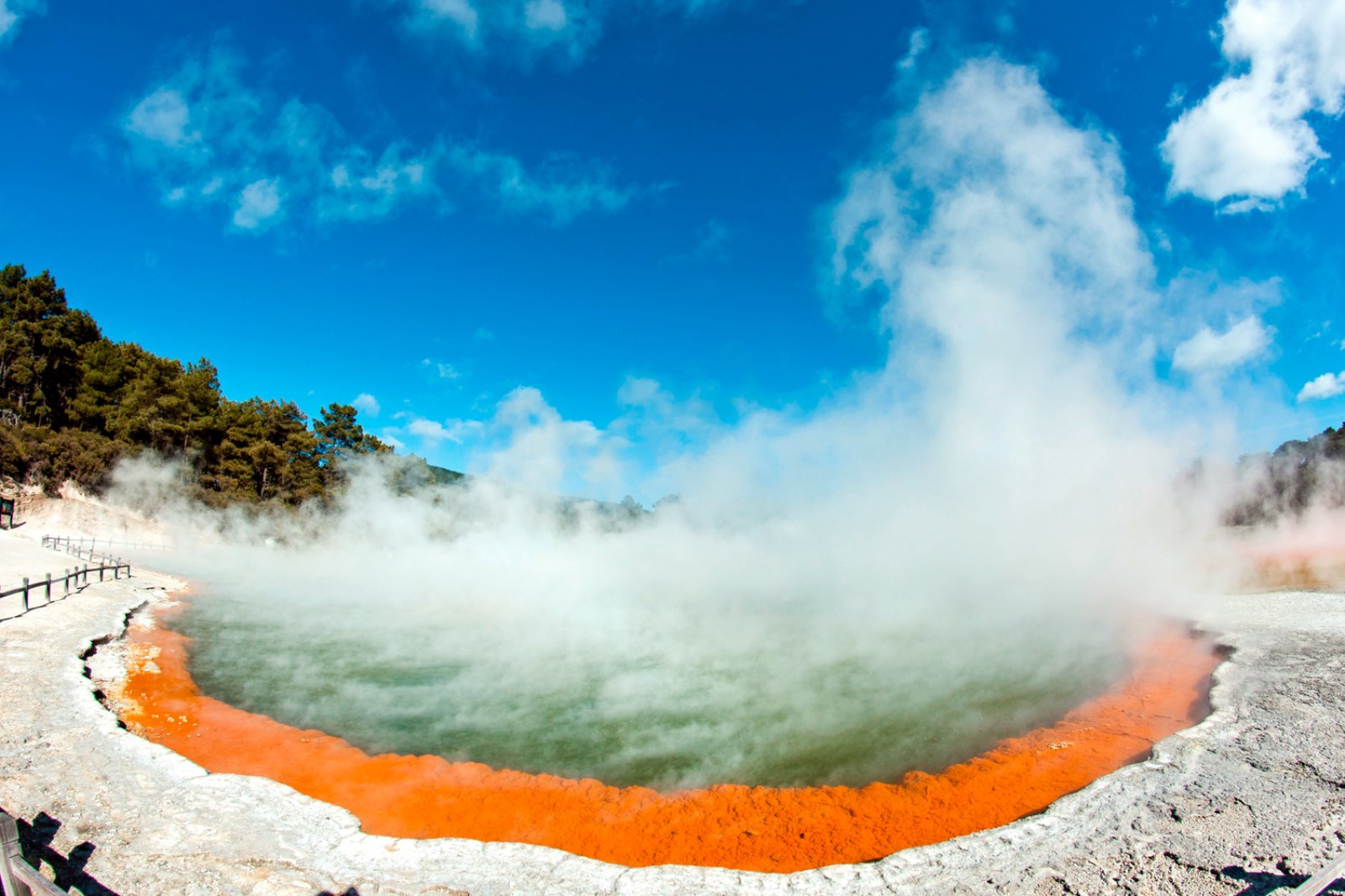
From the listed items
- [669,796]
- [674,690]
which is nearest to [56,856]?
[669,796]

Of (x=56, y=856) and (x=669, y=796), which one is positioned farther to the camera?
(x=669, y=796)

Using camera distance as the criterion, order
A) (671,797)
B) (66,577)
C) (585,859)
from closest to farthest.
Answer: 1. (585,859)
2. (671,797)
3. (66,577)

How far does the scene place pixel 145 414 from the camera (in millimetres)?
32469

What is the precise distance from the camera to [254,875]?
4102 mm

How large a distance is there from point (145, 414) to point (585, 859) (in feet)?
129

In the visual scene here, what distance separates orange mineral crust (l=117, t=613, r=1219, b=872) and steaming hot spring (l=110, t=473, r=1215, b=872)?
3 cm

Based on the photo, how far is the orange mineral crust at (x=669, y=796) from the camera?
17.1 feet

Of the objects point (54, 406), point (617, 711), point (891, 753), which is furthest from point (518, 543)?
point (54, 406)

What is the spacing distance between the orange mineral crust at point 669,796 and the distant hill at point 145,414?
24932 millimetres

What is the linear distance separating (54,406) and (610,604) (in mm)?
37994

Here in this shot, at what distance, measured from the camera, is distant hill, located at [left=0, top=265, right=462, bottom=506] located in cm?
3241

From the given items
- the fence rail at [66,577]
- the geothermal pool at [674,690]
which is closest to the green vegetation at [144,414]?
the fence rail at [66,577]

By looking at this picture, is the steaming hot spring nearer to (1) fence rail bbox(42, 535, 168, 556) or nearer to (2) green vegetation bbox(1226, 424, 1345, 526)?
(1) fence rail bbox(42, 535, 168, 556)

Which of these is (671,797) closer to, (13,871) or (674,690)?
(674,690)
